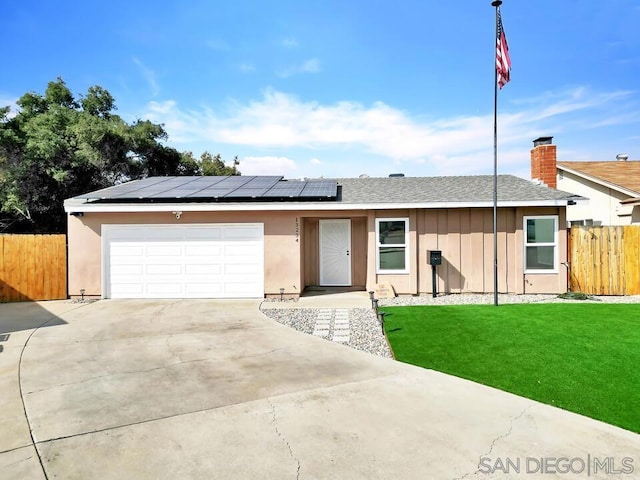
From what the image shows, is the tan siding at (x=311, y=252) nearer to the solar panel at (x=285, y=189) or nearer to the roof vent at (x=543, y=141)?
the solar panel at (x=285, y=189)

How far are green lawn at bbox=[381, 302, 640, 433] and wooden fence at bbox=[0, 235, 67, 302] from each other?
32.4ft

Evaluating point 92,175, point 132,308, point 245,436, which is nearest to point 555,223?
point 245,436

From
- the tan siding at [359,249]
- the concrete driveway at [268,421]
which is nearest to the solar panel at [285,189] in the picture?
the tan siding at [359,249]

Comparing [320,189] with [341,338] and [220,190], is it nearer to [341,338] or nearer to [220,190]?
[220,190]

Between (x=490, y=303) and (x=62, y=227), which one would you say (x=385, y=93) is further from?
(x=62, y=227)

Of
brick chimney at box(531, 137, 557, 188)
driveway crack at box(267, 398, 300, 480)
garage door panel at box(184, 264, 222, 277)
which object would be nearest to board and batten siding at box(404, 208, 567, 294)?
brick chimney at box(531, 137, 557, 188)

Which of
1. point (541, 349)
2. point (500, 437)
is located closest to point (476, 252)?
point (541, 349)

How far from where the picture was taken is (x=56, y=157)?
21969 millimetres

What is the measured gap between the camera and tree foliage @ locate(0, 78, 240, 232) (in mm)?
21438

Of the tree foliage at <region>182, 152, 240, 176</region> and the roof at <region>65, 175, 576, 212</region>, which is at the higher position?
the tree foliage at <region>182, 152, 240, 176</region>

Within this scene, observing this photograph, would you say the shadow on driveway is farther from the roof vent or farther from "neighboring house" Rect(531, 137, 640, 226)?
the roof vent

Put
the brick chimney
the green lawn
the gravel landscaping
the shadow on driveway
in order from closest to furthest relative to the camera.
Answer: the green lawn → the gravel landscaping → the shadow on driveway → the brick chimney

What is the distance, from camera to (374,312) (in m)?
9.15

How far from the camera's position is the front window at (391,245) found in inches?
457
